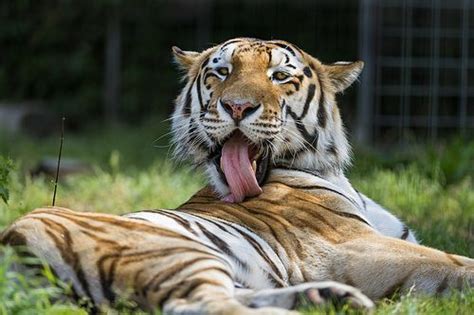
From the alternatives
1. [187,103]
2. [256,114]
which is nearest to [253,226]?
[256,114]

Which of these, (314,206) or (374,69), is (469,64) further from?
(314,206)

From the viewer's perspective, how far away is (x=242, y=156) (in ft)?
15.2

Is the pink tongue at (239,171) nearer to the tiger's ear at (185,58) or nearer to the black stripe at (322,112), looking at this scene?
the black stripe at (322,112)

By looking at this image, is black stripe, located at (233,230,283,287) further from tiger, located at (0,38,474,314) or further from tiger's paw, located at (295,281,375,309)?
tiger's paw, located at (295,281,375,309)

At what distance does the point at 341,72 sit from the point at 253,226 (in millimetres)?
1013

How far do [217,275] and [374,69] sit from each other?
8.42m

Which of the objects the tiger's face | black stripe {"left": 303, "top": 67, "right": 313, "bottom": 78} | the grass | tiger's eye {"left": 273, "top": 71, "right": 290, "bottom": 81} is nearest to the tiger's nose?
the tiger's face

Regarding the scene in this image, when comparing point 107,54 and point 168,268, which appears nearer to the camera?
point 168,268

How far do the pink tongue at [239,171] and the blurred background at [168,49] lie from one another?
25.4 feet

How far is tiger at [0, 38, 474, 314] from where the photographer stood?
3703mm

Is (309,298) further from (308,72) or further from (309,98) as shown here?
(308,72)

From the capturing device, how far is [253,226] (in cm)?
440

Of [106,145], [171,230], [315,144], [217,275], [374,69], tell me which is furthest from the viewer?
[374,69]

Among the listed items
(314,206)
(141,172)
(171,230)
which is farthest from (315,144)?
(141,172)
